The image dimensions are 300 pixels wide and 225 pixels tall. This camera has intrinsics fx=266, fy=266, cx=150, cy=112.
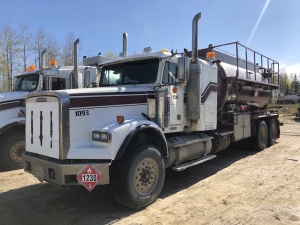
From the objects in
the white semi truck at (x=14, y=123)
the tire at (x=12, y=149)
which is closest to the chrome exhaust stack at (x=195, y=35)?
the white semi truck at (x=14, y=123)

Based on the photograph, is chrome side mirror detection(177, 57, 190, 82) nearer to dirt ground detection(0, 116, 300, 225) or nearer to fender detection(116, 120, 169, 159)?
fender detection(116, 120, 169, 159)

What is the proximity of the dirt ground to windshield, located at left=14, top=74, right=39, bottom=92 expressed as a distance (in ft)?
8.22

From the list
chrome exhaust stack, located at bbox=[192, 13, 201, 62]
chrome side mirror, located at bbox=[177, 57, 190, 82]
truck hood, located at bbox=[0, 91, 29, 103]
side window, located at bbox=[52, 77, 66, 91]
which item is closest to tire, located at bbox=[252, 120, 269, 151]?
chrome exhaust stack, located at bbox=[192, 13, 201, 62]

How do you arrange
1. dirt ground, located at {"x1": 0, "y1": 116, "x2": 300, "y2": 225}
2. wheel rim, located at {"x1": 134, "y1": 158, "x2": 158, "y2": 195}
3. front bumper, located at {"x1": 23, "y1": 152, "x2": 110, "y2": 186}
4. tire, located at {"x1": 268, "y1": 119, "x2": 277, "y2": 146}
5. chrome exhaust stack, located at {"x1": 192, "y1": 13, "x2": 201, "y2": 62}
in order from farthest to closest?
tire, located at {"x1": 268, "y1": 119, "x2": 277, "y2": 146} → chrome exhaust stack, located at {"x1": 192, "y1": 13, "x2": 201, "y2": 62} → wheel rim, located at {"x1": 134, "y1": 158, "x2": 158, "y2": 195} → dirt ground, located at {"x1": 0, "y1": 116, "x2": 300, "y2": 225} → front bumper, located at {"x1": 23, "y1": 152, "x2": 110, "y2": 186}

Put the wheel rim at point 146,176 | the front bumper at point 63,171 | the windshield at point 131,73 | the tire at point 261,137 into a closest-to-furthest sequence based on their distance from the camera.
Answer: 1. the front bumper at point 63,171
2. the wheel rim at point 146,176
3. the windshield at point 131,73
4. the tire at point 261,137

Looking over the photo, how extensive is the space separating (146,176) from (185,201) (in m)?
0.91

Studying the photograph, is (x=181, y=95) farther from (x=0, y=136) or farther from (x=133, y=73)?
(x=0, y=136)

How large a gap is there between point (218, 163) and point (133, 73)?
401 cm

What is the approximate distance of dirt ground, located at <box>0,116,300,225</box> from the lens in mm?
4094

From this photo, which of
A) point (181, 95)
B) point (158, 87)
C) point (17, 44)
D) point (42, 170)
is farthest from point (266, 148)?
point (17, 44)

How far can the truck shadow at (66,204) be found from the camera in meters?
4.12

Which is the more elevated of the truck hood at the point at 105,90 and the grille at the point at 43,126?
the truck hood at the point at 105,90

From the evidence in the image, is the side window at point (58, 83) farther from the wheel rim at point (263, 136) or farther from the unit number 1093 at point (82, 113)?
the wheel rim at point (263, 136)

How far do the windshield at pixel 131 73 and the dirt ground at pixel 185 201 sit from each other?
2.28 m
